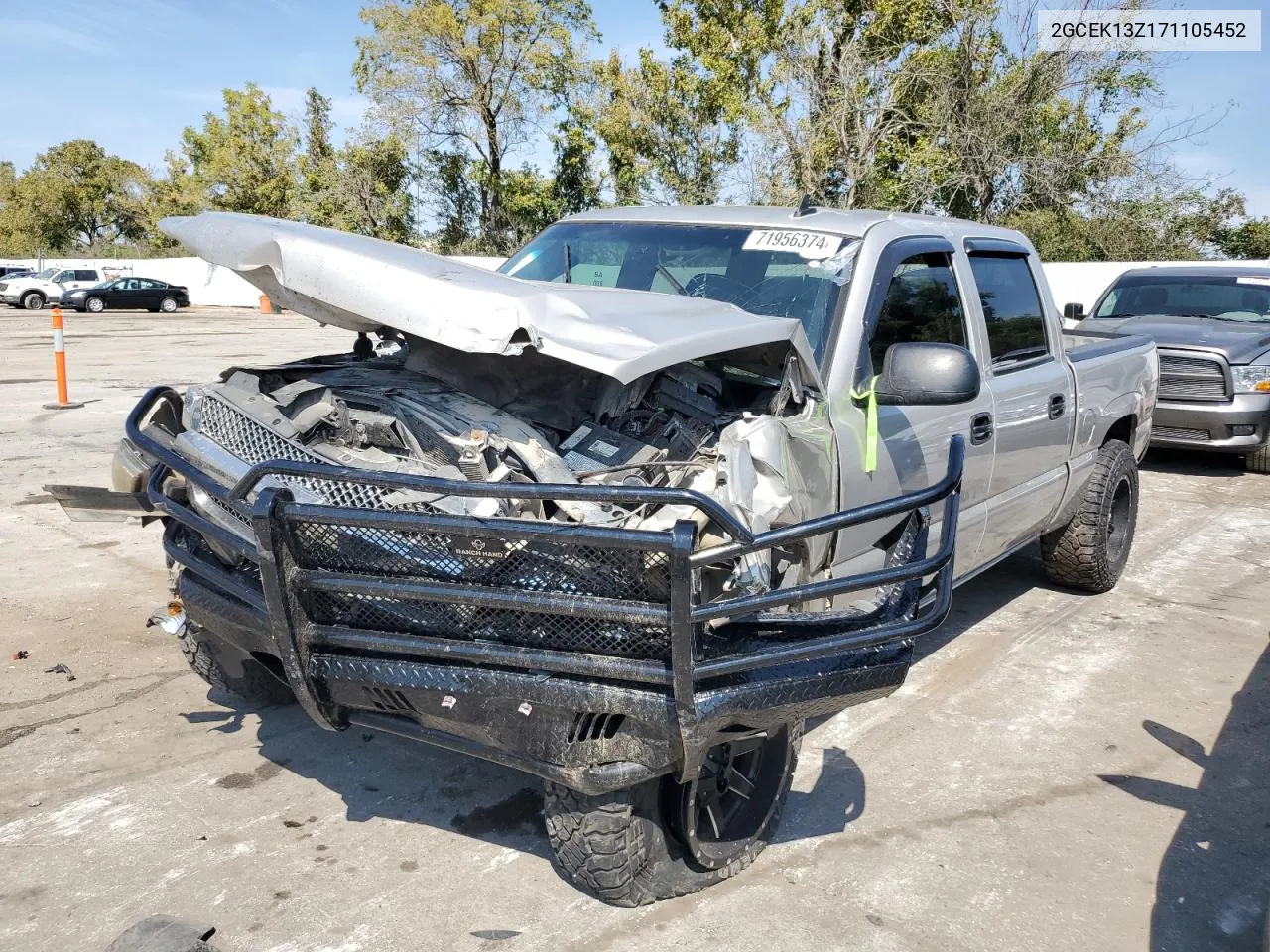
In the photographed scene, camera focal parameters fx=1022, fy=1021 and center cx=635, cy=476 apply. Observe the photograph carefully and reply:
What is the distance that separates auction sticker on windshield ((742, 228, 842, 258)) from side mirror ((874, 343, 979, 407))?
641 mm

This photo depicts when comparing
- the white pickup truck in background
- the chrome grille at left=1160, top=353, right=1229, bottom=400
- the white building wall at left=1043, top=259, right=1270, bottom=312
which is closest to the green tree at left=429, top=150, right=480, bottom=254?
the white pickup truck in background

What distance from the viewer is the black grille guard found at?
7.75 ft

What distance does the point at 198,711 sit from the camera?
4141 mm

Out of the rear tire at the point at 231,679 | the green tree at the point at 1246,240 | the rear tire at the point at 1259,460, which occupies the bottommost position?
the rear tire at the point at 231,679

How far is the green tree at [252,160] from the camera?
4278 centimetres

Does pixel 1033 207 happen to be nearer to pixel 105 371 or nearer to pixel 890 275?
pixel 105 371

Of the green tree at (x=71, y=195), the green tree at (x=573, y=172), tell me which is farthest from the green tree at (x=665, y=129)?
the green tree at (x=71, y=195)

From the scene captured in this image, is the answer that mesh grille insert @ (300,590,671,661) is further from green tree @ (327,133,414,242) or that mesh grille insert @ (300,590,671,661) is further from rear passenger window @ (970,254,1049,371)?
green tree @ (327,133,414,242)

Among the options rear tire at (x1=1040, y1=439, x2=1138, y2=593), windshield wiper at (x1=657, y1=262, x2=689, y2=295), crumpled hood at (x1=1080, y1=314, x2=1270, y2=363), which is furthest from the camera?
crumpled hood at (x1=1080, y1=314, x2=1270, y2=363)

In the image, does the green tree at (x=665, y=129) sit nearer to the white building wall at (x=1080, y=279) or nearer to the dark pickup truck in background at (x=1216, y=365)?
the white building wall at (x=1080, y=279)

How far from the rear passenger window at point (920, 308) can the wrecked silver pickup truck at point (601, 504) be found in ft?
0.06

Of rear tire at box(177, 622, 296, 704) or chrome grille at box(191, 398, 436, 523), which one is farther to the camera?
rear tire at box(177, 622, 296, 704)

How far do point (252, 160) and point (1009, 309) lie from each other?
4417 centimetres

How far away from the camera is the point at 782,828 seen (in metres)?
3.38
